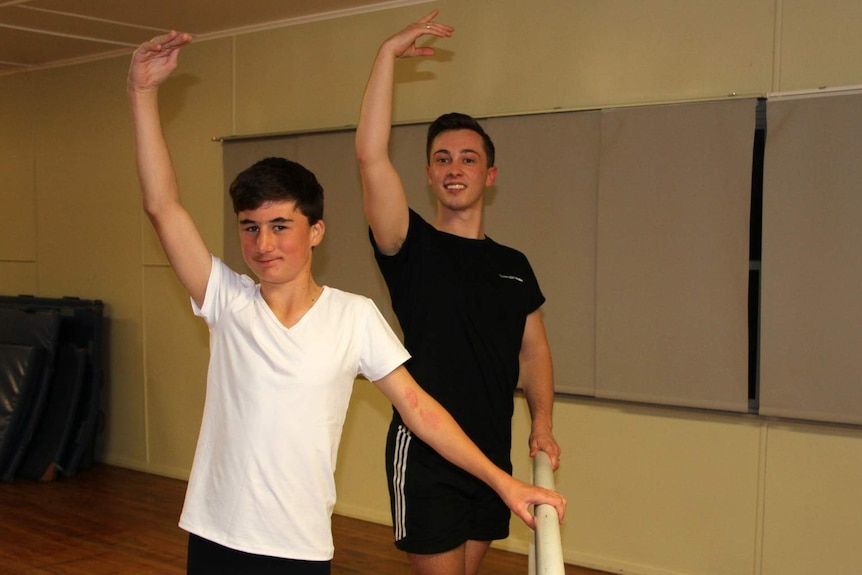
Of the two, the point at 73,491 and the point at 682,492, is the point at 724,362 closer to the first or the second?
the point at 682,492

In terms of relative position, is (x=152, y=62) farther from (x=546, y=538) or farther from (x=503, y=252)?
(x=546, y=538)

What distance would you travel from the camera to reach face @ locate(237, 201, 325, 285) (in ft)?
5.43

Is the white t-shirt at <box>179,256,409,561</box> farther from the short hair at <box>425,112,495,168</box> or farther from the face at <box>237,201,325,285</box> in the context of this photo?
the short hair at <box>425,112,495,168</box>

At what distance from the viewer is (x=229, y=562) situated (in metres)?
1.58

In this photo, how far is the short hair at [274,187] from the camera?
166 centimetres

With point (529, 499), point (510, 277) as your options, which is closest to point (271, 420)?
point (529, 499)

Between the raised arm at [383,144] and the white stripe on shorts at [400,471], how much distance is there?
1.45 feet

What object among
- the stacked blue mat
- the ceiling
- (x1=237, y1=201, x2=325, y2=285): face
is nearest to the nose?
(x1=237, y1=201, x2=325, y2=285): face

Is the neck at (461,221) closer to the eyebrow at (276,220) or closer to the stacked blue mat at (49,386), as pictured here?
the eyebrow at (276,220)

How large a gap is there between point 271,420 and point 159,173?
0.50m

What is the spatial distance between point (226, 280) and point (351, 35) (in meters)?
3.37

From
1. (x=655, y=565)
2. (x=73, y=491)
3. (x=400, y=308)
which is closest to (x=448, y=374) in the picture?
(x=400, y=308)

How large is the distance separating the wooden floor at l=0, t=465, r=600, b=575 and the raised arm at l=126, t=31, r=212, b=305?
2677 mm

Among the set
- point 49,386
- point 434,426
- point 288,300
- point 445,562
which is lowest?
point 49,386
